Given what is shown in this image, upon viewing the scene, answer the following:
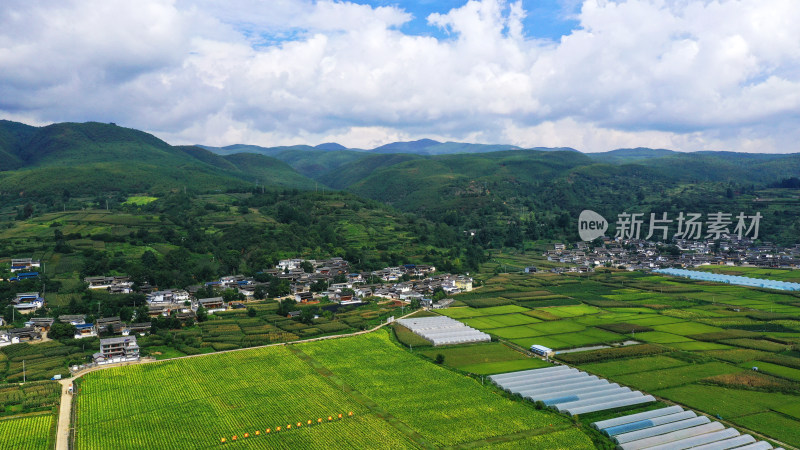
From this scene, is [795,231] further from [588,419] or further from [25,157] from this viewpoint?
[25,157]

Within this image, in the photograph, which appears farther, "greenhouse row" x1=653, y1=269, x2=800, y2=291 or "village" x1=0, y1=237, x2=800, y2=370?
"greenhouse row" x1=653, y1=269, x2=800, y2=291

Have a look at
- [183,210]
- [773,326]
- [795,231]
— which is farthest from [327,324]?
[795,231]

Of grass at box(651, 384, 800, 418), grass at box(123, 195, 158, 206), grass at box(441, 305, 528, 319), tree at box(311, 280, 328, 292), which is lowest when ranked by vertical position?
grass at box(441, 305, 528, 319)

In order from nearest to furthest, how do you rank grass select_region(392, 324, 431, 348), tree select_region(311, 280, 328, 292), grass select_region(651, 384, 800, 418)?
grass select_region(651, 384, 800, 418), grass select_region(392, 324, 431, 348), tree select_region(311, 280, 328, 292)

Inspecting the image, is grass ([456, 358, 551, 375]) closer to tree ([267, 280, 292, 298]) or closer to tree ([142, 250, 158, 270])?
tree ([267, 280, 292, 298])

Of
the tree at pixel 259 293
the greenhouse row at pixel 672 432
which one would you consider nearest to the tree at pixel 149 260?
the tree at pixel 259 293

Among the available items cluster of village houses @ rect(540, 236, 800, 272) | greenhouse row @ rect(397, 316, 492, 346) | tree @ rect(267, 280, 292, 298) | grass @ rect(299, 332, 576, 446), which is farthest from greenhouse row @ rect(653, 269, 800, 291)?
tree @ rect(267, 280, 292, 298)

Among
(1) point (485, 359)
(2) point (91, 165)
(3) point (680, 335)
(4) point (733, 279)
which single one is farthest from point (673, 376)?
(2) point (91, 165)

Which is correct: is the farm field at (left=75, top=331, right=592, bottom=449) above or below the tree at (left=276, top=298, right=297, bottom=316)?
below
